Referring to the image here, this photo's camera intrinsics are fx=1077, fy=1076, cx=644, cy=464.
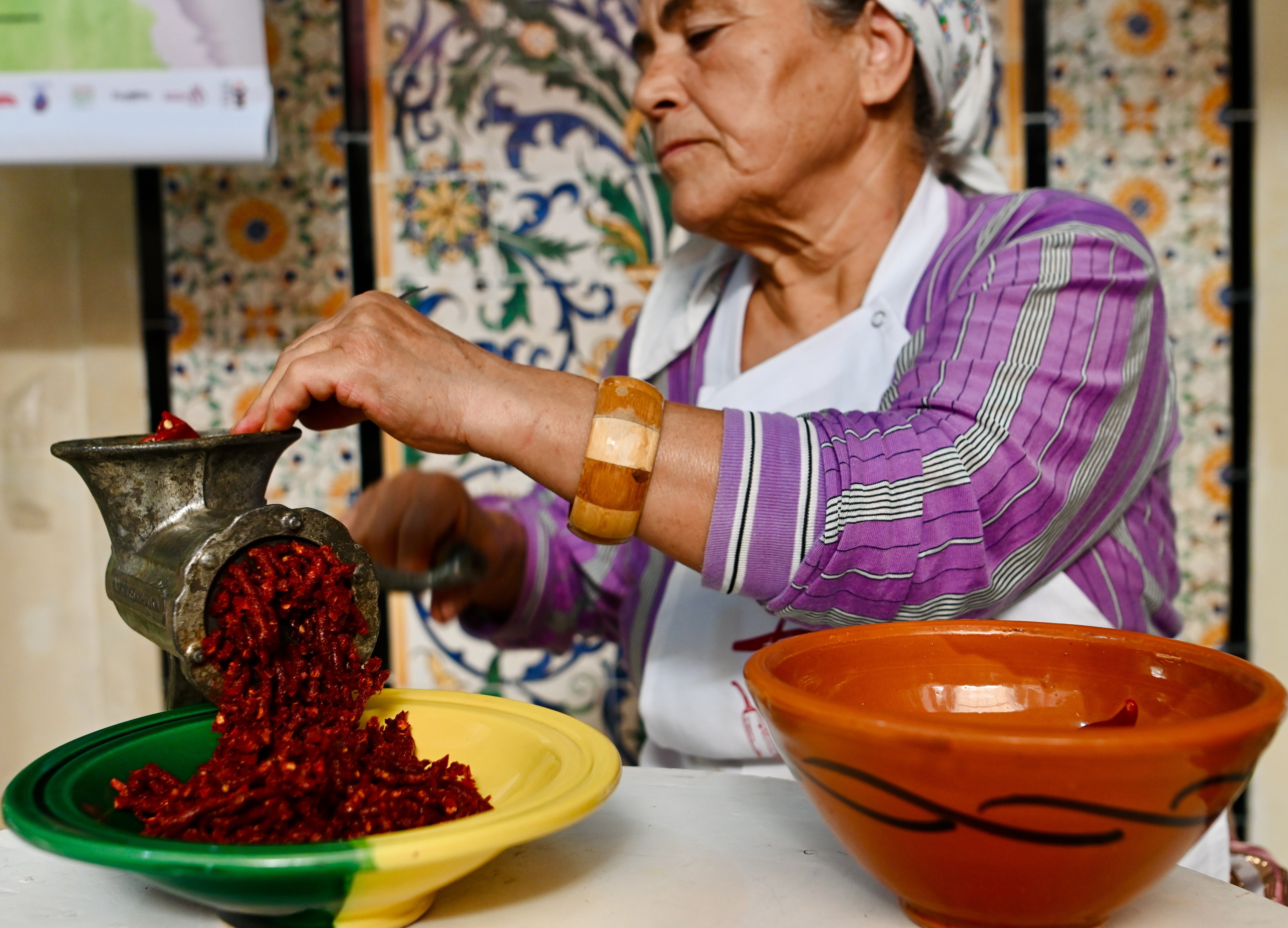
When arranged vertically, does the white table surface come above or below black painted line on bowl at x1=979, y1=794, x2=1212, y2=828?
below

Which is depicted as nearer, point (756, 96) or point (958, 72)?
point (756, 96)

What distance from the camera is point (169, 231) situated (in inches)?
80.3

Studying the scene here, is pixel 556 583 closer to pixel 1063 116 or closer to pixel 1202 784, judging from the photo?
pixel 1202 784

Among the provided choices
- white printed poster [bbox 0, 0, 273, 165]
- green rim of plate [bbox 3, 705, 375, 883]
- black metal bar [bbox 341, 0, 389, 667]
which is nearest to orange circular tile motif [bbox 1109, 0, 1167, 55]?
black metal bar [bbox 341, 0, 389, 667]

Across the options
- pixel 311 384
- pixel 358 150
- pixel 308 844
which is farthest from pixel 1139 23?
pixel 308 844

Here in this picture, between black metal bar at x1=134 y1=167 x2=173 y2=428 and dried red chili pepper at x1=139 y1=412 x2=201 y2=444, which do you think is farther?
black metal bar at x1=134 y1=167 x2=173 y2=428

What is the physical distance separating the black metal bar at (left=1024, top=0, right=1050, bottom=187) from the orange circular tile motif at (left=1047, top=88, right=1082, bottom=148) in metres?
0.01

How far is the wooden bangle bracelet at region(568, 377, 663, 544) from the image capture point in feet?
2.74

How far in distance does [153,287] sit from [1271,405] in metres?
2.12

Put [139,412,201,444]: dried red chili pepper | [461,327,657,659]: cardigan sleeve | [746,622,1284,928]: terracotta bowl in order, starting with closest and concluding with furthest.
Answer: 1. [746,622,1284,928]: terracotta bowl
2. [139,412,201,444]: dried red chili pepper
3. [461,327,657,659]: cardigan sleeve

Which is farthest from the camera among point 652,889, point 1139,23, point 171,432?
point 1139,23

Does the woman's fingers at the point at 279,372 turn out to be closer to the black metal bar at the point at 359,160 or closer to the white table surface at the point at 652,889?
the white table surface at the point at 652,889

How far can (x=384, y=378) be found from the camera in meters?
0.85

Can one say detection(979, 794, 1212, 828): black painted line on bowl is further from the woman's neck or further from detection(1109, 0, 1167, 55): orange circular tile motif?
detection(1109, 0, 1167, 55): orange circular tile motif
